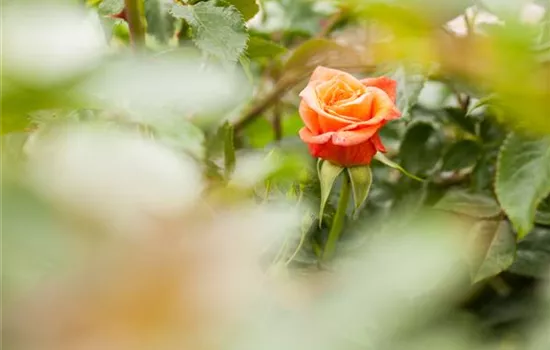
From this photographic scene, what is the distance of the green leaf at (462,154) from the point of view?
1.90 feet

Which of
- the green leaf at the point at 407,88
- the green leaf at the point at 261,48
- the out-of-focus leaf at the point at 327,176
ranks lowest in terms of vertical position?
the out-of-focus leaf at the point at 327,176

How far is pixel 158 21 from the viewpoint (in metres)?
0.52

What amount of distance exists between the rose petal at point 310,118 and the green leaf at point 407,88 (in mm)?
81

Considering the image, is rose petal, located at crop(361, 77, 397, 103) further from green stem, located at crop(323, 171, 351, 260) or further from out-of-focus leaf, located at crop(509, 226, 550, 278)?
out-of-focus leaf, located at crop(509, 226, 550, 278)

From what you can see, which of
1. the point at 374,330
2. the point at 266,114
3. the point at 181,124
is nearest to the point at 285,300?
the point at 374,330

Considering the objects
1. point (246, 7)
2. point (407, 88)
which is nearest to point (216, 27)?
point (246, 7)

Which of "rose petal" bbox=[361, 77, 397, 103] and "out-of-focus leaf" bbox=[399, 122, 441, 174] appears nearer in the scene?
"rose petal" bbox=[361, 77, 397, 103]

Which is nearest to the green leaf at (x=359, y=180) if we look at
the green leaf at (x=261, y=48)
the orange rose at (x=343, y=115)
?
the orange rose at (x=343, y=115)

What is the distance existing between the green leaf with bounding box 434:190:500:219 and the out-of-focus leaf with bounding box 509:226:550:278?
0.11ft

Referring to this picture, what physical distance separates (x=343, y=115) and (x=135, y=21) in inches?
5.4

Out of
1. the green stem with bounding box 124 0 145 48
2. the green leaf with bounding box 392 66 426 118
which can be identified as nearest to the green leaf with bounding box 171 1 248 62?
the green stem with bounding box 124 0 145 48

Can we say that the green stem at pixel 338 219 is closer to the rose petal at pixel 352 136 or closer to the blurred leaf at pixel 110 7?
the rose petal at pixel 352 136

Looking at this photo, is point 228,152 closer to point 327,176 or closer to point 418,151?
point 327,176

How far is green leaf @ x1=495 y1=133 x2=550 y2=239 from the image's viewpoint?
467 mm
